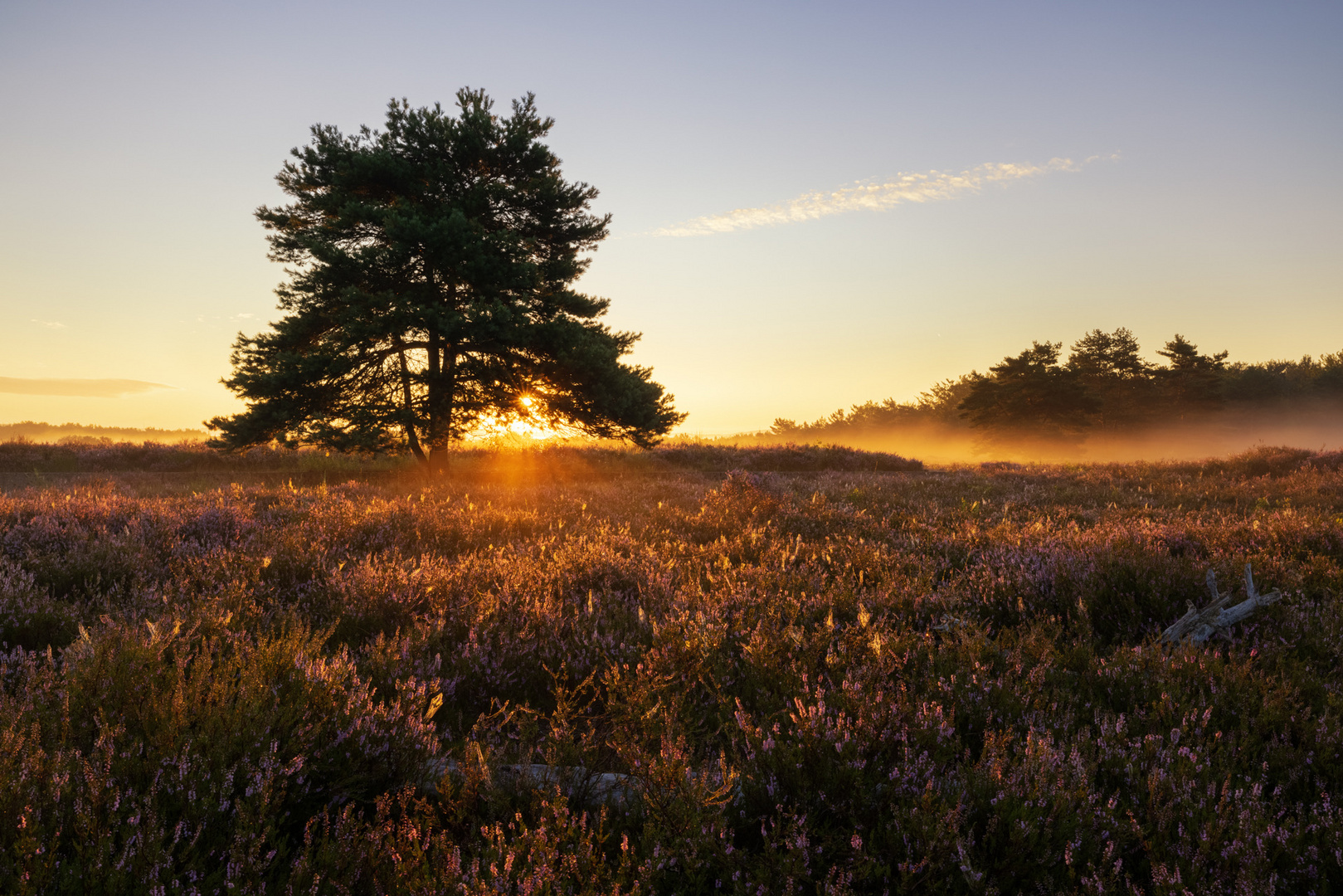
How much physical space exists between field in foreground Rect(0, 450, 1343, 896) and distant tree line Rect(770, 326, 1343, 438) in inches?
1831

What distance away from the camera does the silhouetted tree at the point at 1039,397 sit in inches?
1783

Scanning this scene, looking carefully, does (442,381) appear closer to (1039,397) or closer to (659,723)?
(659,723)

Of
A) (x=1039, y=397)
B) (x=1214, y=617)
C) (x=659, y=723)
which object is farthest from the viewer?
(x=1039, y=397)

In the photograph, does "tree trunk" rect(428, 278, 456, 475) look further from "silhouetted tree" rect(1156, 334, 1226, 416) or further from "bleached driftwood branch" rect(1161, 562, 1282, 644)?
"silhouetted tree" rect(1156, 334, 1226, 416)

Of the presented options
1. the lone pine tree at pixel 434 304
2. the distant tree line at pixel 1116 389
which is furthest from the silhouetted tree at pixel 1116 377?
the lone pine tree at pixel 434 304

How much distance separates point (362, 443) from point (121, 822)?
1121cm

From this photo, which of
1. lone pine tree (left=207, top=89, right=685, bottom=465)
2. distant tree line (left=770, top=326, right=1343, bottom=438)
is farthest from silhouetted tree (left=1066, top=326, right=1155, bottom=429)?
lone pine tree (left=207, top=89, right=685, bottom=465)

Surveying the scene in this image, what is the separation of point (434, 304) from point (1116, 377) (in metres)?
56.3

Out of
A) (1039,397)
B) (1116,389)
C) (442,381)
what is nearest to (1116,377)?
(1116,389)

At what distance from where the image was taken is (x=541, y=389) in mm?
13320

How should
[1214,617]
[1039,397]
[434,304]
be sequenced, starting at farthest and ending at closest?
[1039,397] → [434,304] → [1214,617]

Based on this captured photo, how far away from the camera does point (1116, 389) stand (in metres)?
49.7

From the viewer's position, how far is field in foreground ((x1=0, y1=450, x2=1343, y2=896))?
1.60 metres

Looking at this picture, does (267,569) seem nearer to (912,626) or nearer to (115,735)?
(115,735)
